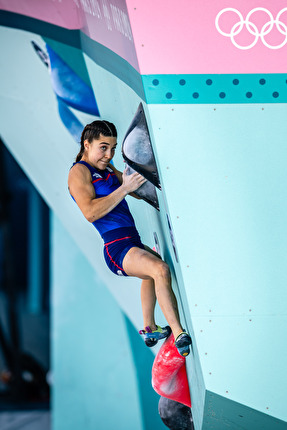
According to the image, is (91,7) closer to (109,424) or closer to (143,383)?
(143,383)

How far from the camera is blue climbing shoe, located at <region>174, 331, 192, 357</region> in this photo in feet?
8.46

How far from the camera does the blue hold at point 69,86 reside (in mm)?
3305

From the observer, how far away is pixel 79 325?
5.35 m

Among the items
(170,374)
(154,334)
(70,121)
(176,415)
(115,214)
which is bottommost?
(176,415)

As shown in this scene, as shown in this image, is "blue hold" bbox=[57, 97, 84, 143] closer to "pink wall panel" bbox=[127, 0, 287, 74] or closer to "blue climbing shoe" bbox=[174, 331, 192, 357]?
"pink wall panel" bbox=[127, 0, 287, 74]

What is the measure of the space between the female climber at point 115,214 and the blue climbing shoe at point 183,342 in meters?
0.11

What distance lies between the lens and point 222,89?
246 centimetres

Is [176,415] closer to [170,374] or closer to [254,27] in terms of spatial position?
[170,374]

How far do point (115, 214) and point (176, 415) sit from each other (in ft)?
4.46

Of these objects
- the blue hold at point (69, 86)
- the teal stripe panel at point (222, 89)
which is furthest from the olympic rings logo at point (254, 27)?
the blue hold at point (69, 86)

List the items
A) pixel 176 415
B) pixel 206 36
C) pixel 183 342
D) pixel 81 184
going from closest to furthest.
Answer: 1. pixel 206 36
2. pixel 183 342
3. pixel 81 184
4. pixel 176 415

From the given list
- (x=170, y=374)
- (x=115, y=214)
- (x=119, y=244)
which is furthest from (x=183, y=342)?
(x=115, y=214)

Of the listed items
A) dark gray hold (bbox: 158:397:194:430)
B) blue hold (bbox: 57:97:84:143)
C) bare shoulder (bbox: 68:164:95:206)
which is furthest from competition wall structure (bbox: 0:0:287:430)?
blue hold (bbox: 57:97:84:143)

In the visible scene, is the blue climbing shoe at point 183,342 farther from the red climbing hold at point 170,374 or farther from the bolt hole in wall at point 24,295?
the bolt hole in wall at point 24,295
